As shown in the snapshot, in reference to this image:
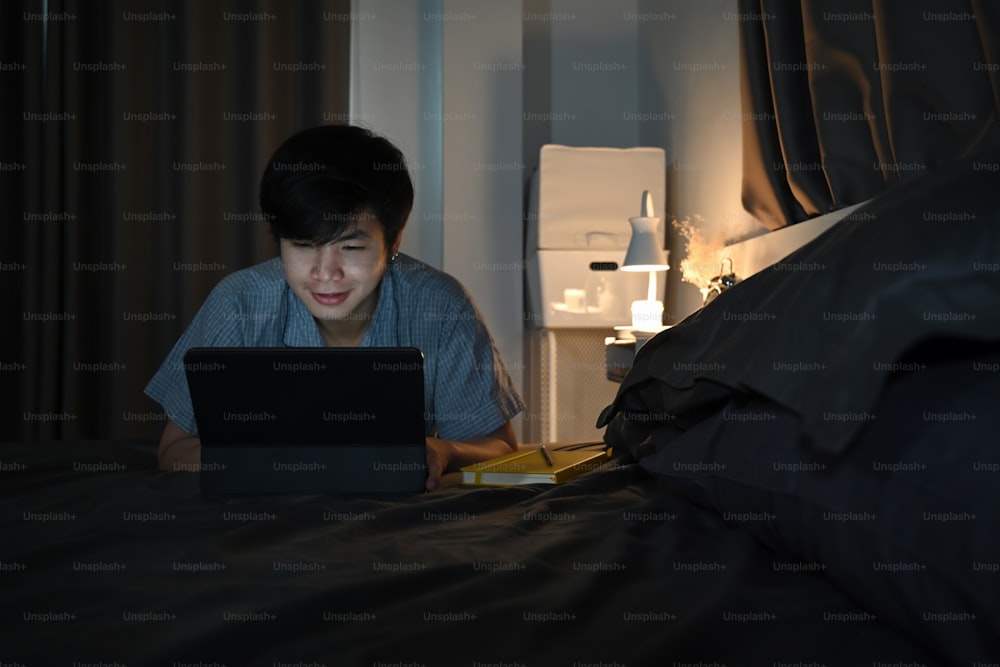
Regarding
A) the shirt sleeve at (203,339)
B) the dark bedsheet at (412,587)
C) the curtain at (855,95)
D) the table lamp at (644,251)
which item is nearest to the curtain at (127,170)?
the table lamp at (644,251)

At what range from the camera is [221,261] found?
11.9 feet

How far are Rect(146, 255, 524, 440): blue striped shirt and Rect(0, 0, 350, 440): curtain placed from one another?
6.18 feet

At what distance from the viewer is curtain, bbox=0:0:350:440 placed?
11.2 feet

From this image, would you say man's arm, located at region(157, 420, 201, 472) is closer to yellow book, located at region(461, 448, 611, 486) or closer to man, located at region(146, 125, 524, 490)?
man, located at region(146, 125, 524, 490)

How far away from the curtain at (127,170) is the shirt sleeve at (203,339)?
74.0 inches

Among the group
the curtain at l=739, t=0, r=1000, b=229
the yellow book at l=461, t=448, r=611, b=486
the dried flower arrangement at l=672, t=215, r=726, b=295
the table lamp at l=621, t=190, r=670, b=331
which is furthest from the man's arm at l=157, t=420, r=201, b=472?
the dried flower arrangement at l=672, t=215, r=726, b=295

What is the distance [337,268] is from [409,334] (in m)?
0.26

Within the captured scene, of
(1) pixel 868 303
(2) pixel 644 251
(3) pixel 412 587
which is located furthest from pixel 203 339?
(2) pixel 644 251

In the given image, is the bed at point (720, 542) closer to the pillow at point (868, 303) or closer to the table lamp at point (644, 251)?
the pillow at point (868, 303)

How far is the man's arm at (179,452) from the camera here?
4.82ft

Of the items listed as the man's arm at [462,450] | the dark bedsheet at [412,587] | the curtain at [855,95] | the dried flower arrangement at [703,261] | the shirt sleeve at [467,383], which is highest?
the curtain at [855,95]

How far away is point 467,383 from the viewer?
1798mm

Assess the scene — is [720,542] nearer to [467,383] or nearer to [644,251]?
[467,383]

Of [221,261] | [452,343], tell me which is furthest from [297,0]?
[452,343]
